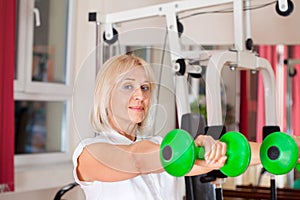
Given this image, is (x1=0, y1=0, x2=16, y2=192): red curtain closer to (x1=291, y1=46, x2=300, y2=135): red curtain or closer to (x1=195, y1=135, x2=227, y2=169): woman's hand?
(x1=195, y1=135, x2=227, y2=169): woman's hand

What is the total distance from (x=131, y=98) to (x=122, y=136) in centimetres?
18

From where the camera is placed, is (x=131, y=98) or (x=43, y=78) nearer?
(x=131, y=98)

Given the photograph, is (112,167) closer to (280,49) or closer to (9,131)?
(9,131)

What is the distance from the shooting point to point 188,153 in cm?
89

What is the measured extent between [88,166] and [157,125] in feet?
0.75

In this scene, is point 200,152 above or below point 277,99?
below

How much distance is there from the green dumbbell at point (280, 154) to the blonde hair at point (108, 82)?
0.84 feet

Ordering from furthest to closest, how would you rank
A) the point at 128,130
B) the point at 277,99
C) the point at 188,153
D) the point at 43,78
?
the point at 277,99, the point at 43,78, the point at 128,130, the point at 188,153

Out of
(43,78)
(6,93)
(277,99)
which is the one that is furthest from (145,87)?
(277,99)

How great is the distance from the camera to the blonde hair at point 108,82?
1089 millimetres

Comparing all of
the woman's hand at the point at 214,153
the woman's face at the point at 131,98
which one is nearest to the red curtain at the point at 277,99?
the woman's face at the point at 131,98

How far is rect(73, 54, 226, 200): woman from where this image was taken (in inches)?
38.0

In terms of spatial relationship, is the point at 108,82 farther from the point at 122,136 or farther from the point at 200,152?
the point at 200,152

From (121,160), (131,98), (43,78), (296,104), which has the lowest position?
(121,160)
